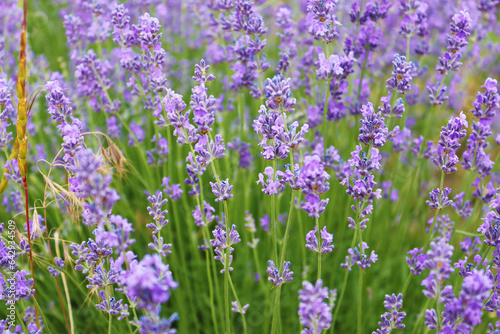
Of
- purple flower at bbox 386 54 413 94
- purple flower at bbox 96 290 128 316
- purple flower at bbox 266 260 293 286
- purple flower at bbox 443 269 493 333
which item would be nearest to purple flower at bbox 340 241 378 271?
purple flower at bbox 266 260 293 286

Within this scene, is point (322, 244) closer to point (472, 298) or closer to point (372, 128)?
point (372, 128)

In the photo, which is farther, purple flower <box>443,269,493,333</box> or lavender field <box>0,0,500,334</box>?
lavender field <box>0,0,500,334</box>

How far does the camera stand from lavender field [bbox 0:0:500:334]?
148cm

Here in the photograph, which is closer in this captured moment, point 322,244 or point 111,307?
point 111,307

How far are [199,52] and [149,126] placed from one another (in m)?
1.23

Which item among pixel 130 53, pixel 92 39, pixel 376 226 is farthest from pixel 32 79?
pixel 376 226

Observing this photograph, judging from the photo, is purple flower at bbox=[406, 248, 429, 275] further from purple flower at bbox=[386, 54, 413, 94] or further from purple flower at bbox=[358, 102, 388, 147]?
purple flower at bbox=[386, 54, 413, 94]

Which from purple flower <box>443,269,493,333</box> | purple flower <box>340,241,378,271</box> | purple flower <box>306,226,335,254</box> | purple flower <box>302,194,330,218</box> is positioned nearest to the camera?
purple flower <box>443,269,493,333</box>

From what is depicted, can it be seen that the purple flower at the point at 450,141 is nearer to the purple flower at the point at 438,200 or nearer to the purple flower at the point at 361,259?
the purple flower at the point at 438,200

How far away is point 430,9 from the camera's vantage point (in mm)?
→ 3281

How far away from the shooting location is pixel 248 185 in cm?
255

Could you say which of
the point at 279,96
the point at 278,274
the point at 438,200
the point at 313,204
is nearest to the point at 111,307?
the point at 278,274

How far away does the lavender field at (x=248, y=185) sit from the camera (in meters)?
1.48

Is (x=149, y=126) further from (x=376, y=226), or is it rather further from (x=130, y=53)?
(x=376, y=226)
